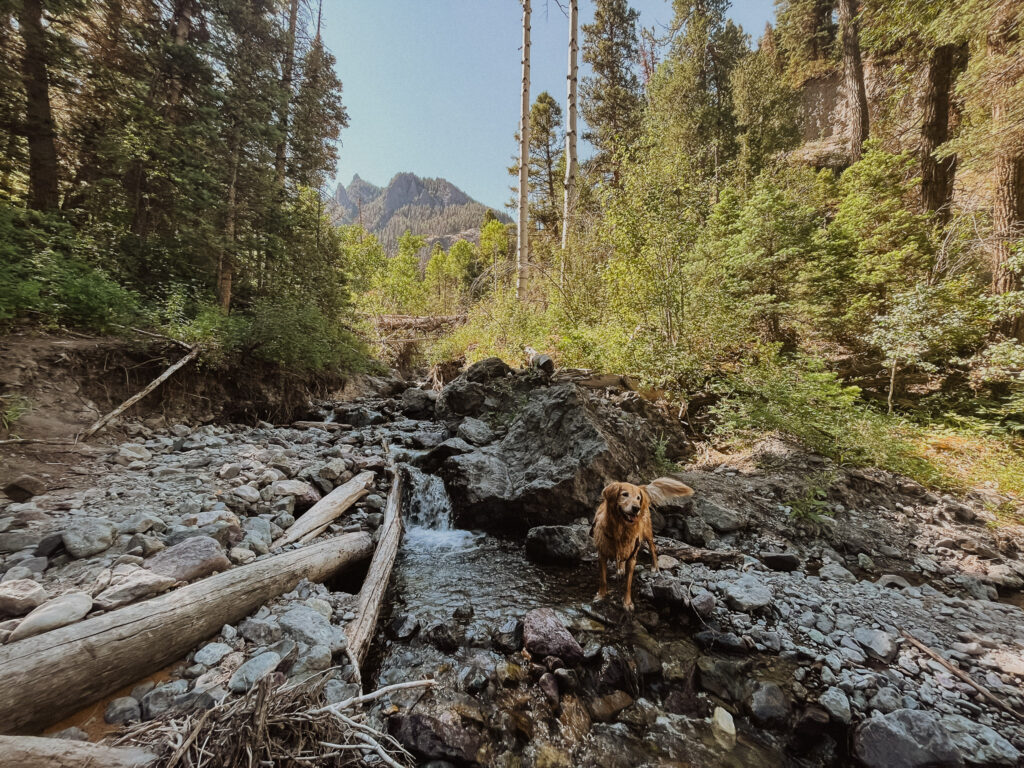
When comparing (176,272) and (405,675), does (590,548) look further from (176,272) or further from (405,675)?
(176,272)

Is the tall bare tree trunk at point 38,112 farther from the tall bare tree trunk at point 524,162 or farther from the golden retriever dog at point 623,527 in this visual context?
the golden retriever dog at point 623,527

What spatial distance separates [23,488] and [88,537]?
5.67ft

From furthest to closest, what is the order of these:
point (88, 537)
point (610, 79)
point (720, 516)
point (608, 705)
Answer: point (610, 79) < point (720, 516) < point (88, 537) < point (608, 705)

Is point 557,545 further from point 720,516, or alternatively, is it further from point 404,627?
point 720,516

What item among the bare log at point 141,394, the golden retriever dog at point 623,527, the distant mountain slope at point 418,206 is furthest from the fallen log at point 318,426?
the distant mountain slope at point 418,206

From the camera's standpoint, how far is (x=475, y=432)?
6645mm

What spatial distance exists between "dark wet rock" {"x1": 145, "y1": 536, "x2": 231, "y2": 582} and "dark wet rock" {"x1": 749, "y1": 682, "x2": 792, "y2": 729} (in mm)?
3708

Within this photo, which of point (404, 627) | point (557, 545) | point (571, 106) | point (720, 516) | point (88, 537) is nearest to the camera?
point (88, 537)

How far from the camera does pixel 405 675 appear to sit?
2502mm

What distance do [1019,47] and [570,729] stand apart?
11670 mm

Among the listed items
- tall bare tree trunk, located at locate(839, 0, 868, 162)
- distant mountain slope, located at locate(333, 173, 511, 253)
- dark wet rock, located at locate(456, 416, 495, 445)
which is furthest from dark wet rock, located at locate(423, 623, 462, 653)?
distant mountain slope, located at locate(333, 173, 511, 253)

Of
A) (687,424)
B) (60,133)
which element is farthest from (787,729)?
(60,133)

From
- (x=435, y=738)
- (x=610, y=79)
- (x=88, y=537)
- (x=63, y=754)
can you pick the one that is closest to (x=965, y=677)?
(x=435, y=738)

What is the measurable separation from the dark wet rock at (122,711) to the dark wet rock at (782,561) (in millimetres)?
4787
